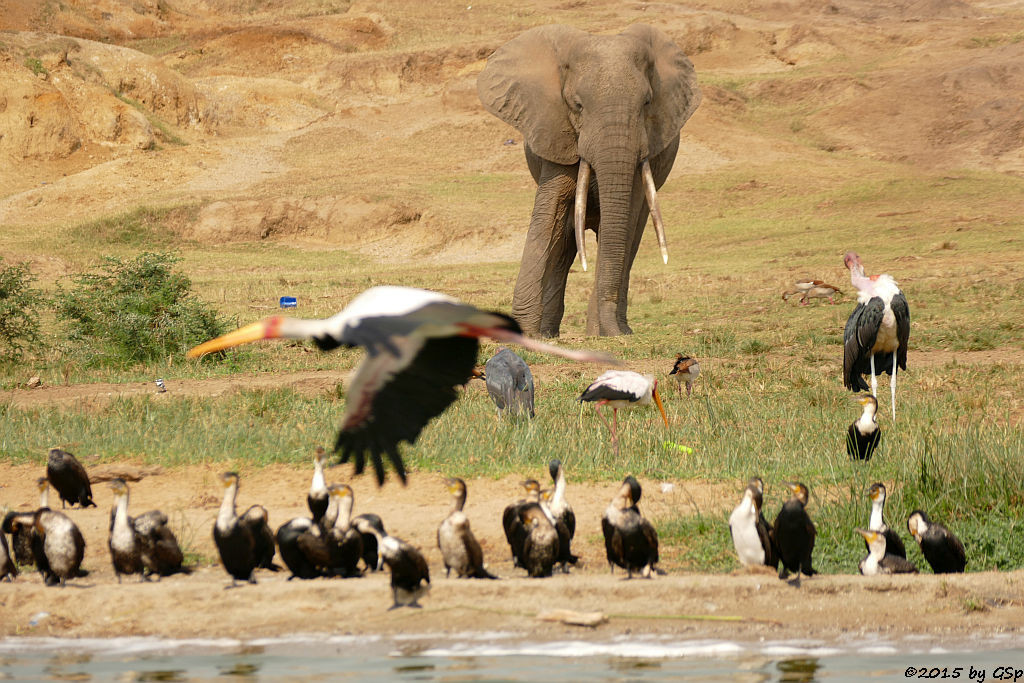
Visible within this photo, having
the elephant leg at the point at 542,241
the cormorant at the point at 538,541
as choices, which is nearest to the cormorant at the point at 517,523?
the cormorant at the point at 538,541

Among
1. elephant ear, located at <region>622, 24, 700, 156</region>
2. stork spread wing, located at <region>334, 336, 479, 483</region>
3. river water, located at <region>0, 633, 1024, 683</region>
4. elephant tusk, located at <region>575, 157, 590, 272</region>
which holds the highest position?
elephant ear, located at <region>622, 24, 700, 156</region>

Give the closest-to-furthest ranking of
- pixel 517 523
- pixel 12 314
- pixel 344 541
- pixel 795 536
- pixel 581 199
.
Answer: pixel 795 536, pixel 344 541, pixel 517 523, pixel 581 199, pixel 12 314

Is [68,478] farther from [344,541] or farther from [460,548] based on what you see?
[460,548]

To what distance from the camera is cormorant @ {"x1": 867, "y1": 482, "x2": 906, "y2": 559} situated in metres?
7.46

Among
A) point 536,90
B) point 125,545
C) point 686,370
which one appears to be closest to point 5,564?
point 125,545

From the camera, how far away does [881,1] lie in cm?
8094

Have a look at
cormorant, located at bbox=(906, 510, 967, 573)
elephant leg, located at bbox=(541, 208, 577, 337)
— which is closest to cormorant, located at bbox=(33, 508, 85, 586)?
cormorant, located at bbox=(906, 510, 967, 573)

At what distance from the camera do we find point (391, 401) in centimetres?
508

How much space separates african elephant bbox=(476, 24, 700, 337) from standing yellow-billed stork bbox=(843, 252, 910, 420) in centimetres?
555

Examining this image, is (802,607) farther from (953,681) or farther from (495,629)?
(495,629)

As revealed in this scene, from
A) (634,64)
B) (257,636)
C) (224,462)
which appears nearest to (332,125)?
(634,64)

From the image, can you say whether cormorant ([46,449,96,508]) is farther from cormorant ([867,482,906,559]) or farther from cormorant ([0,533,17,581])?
cormorant ([867,482,906,559])

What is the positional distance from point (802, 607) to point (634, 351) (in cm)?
942

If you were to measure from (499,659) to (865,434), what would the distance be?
151 inches
